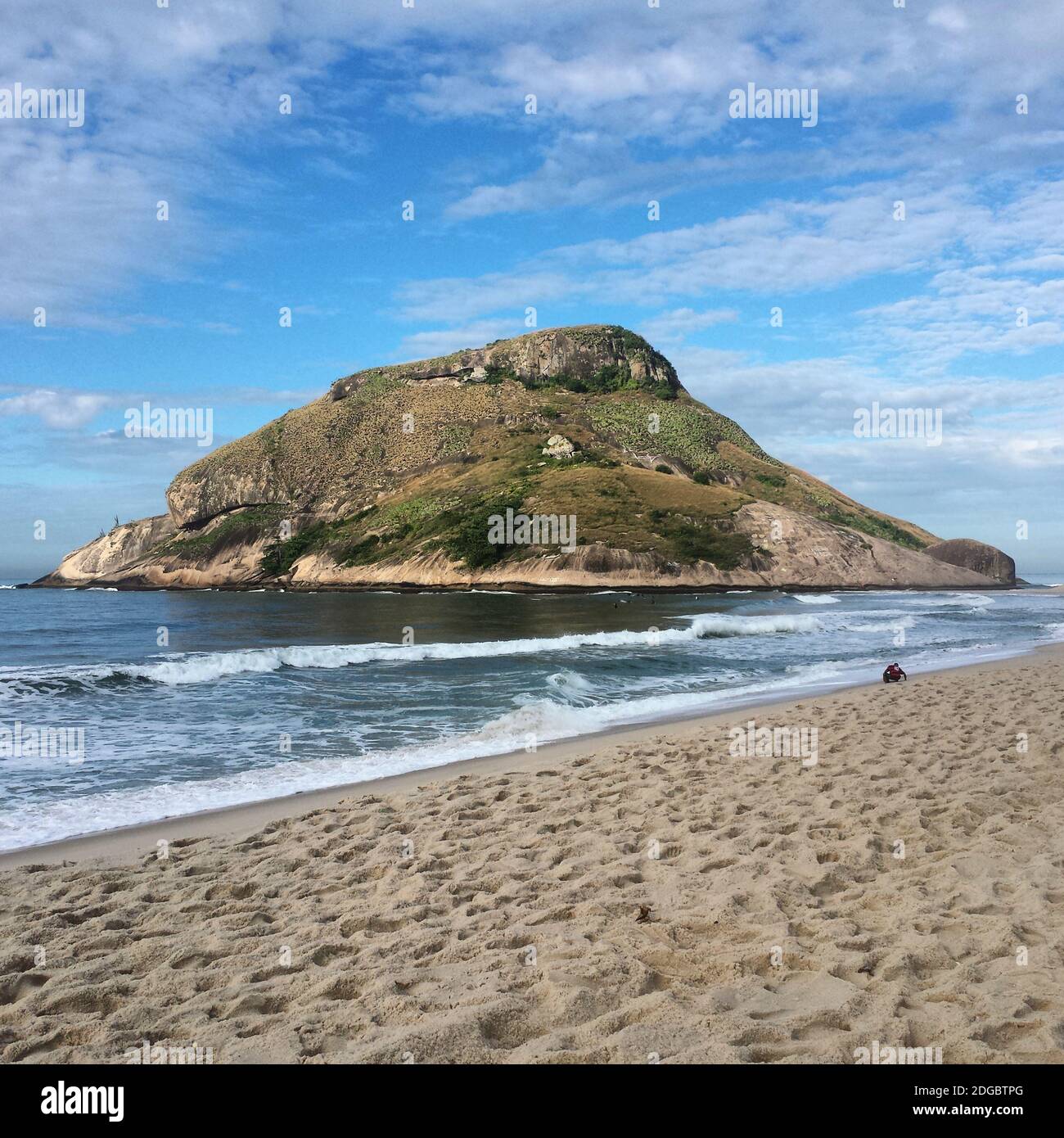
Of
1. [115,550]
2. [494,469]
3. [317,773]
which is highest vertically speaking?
[494,469]

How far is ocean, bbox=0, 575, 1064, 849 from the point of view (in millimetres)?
10289

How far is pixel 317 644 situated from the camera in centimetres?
2978

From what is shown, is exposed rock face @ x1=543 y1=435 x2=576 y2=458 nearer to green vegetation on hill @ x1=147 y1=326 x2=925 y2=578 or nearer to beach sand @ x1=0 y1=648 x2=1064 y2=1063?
green vegetation on hill @ x1=147 y1=326 x2=925 y2=578

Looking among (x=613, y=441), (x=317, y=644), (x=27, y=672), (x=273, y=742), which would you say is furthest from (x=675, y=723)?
(x=613, y=441)

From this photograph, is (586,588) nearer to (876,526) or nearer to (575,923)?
(876,526)

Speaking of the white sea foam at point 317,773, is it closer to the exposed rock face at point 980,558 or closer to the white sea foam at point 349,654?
the white sea foam at point 349,654

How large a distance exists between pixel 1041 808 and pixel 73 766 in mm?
11306

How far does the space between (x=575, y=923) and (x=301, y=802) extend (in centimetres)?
483

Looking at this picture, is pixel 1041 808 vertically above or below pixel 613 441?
below

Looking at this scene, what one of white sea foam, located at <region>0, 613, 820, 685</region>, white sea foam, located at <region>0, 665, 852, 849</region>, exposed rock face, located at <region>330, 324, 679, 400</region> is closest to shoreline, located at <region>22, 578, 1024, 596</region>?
white sea foam, located at <region>0, 613, 820, 685</region>

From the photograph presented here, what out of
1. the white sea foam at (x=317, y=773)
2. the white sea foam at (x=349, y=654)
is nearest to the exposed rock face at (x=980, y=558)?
the white sea foam at (x=349, y=654)

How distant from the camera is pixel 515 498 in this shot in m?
95.8

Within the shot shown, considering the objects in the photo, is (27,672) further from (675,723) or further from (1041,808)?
(1041,808)

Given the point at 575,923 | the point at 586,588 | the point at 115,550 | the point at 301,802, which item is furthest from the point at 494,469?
the point at 575,923
